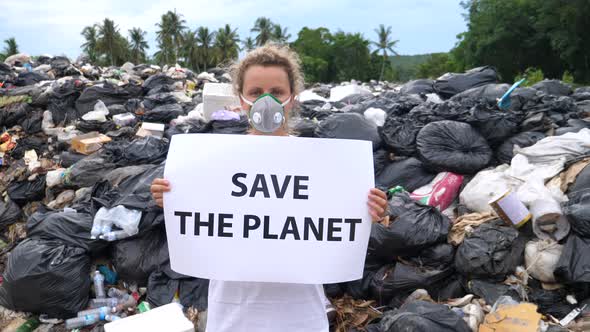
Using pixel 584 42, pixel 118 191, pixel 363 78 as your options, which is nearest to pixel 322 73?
pixel 363 78

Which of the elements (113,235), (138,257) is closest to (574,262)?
(138,257)

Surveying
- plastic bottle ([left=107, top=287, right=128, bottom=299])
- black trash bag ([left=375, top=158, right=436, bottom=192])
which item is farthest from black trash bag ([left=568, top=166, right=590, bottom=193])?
plastic bottle ([left=107, top=287, right=128, bottom=299])

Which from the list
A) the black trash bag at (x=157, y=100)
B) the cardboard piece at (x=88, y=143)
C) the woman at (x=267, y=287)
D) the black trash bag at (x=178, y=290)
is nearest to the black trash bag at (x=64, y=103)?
the black trash bag at (x=157, y=100)

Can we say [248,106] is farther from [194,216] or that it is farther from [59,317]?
[59,317]

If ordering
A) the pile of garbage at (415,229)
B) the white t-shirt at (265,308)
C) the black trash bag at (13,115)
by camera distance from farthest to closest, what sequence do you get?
the black trash bag at (13,115), the pile of garbage at (415,229), the white t-shirt at (265,308)

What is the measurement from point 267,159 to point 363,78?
44446 mm

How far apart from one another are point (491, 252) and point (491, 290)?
22 cm

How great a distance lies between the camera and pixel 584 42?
74.1ft

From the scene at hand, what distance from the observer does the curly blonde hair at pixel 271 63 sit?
4.52 feet

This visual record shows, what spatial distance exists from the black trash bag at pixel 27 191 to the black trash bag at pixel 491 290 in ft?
13.6

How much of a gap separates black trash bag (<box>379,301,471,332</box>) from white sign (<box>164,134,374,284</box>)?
959 millimetres

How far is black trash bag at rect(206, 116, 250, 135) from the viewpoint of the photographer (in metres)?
4.23

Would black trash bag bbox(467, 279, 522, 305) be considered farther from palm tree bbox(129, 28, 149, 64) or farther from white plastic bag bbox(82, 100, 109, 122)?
palm tree bbox(129, 28, 149, 64)

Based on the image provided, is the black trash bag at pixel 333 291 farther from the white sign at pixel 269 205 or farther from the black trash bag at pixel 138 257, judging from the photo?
the white sign at pixel 269 205
